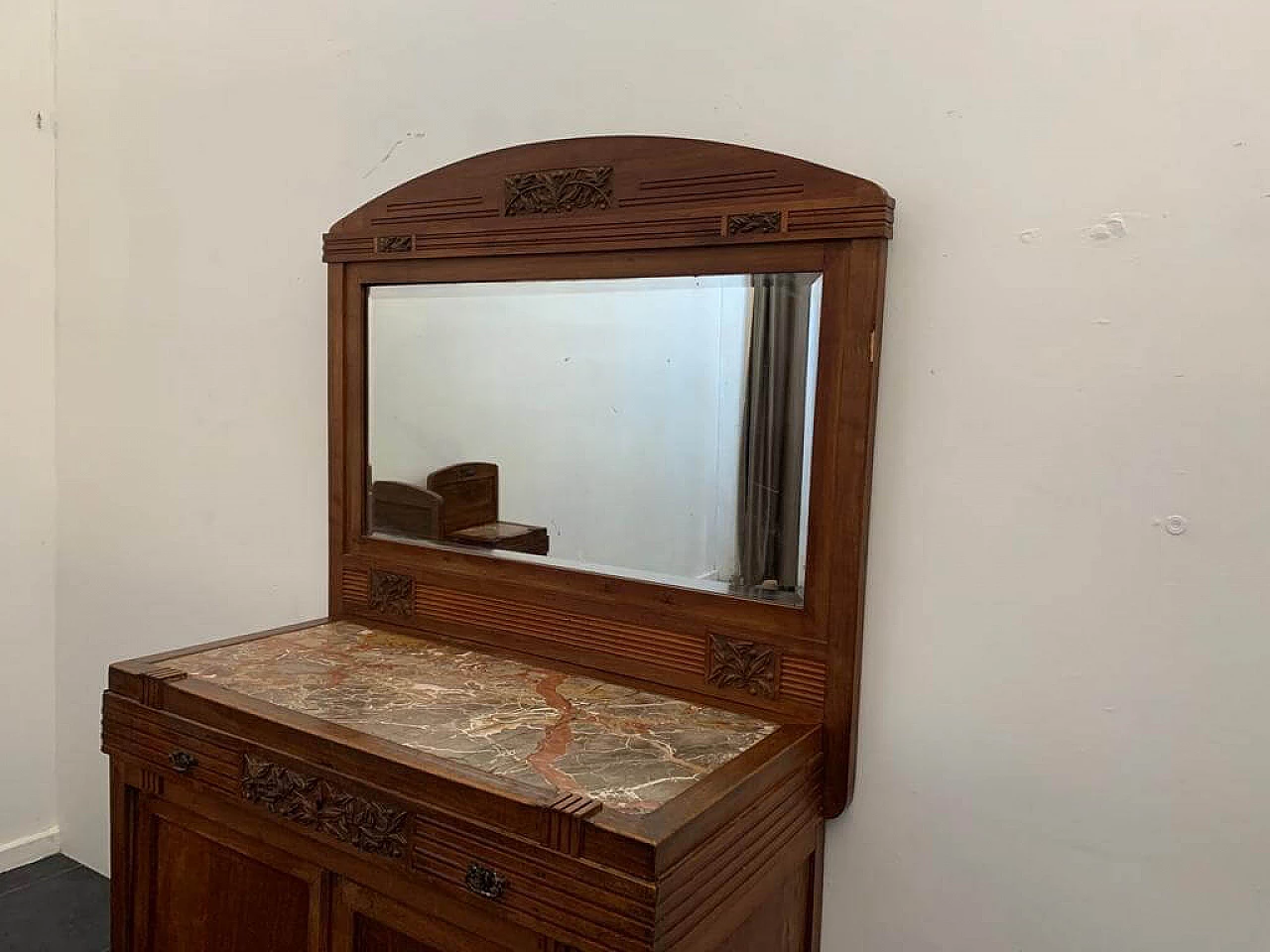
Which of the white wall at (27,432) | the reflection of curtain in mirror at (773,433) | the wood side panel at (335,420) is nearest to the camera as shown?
the reflection of curtain in mirror at (773,433)

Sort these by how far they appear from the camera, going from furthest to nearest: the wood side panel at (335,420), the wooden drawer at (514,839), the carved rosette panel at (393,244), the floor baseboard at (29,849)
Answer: the floor baseboard at (29,849) → the wood side panel at (335,420) → the carved rosette panel at (393,244) → the wooden drawer at (514,839)

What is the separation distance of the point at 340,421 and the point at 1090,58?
4.48 feet

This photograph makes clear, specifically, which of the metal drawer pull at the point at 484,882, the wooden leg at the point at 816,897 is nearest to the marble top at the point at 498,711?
the metal drawer pull at the point at 484,882

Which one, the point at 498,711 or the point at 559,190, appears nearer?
the point at 498,711

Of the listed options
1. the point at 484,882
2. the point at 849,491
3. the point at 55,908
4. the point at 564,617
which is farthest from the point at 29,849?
the point at 849,491

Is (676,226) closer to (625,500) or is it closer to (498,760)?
(625,500)

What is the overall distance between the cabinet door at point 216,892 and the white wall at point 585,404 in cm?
63

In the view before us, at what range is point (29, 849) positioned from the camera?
260 centimetres

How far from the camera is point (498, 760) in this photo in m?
1.25

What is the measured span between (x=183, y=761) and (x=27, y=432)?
139cm

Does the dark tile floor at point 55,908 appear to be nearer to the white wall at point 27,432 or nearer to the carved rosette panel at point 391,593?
the white wall at point 27,432

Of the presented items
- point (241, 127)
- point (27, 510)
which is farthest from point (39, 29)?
point (27, 510)

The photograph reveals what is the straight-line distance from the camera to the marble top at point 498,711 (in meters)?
1.22

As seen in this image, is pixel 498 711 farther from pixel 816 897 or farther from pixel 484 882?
pixel 816 897
